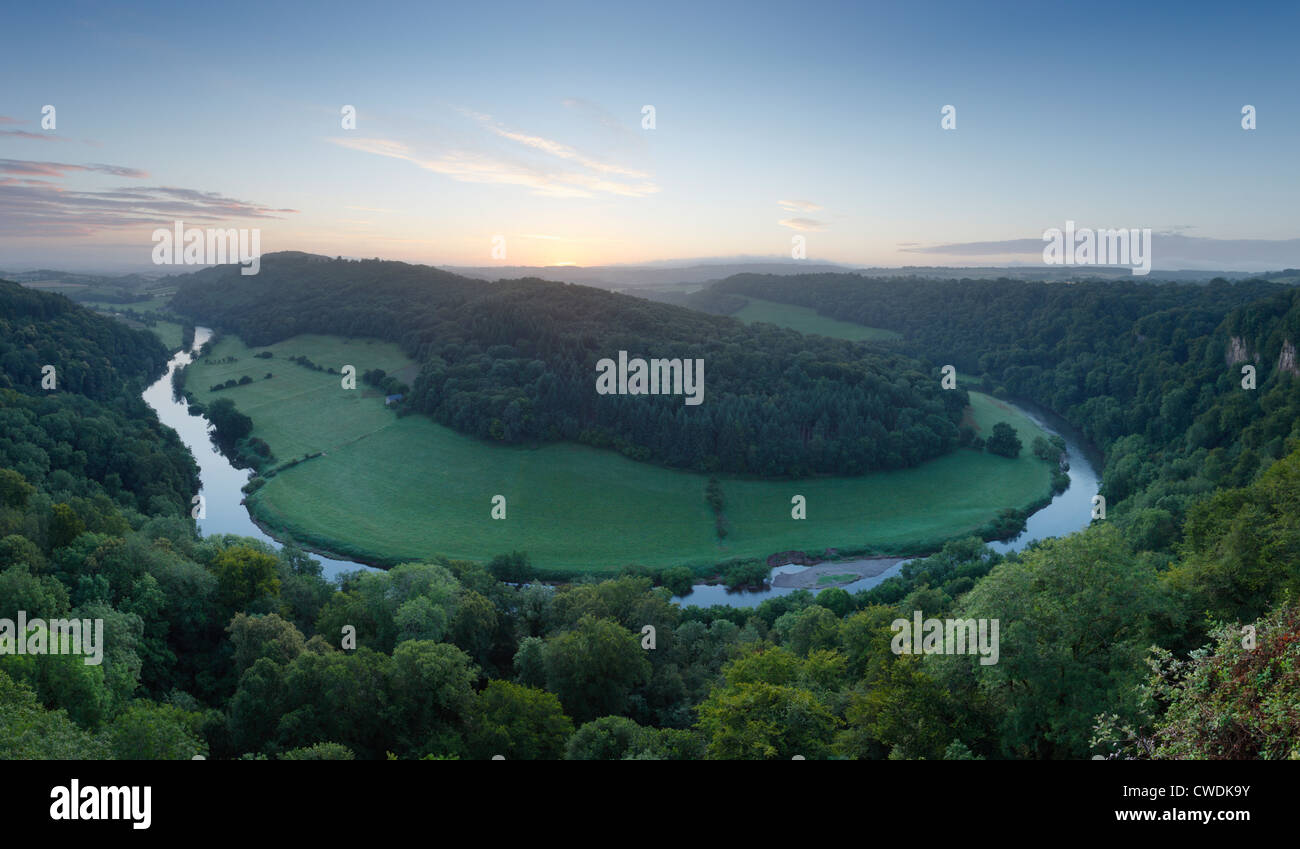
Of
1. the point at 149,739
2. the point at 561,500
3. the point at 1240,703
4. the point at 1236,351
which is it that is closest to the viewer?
the point at 1240,703

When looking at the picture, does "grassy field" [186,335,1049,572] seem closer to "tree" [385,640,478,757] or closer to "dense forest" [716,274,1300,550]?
"dense forest" [716,274,1300,550]

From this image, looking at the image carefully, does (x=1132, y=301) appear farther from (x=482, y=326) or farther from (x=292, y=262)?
(x=292, y=262)

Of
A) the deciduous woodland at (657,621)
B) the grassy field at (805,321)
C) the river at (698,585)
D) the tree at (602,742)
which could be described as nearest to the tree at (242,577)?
the deciduous woodland at (657,621)

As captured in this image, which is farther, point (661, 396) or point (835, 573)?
point (661, 396)

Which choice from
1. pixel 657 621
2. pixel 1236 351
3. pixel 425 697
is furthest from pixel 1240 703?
pixel 1236 351

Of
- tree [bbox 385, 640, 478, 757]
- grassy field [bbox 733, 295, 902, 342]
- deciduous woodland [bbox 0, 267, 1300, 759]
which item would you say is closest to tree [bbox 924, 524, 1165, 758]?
deciduous woodland [bbox 0, 267, 1300, 759]

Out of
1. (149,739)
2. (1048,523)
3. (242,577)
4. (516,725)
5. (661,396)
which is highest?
(661,396)

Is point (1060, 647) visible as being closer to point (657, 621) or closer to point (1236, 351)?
point (657, 621)

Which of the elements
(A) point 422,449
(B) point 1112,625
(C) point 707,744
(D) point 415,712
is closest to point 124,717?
(D) point 415,712

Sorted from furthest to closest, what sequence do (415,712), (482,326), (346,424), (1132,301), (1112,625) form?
(1132,301), (482,326), (346,424), (415,712), (1112,625)
